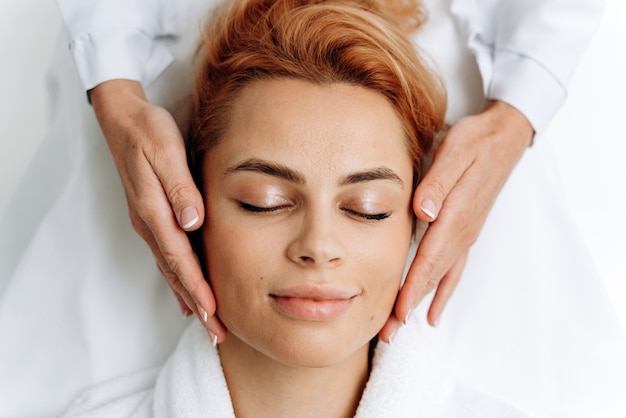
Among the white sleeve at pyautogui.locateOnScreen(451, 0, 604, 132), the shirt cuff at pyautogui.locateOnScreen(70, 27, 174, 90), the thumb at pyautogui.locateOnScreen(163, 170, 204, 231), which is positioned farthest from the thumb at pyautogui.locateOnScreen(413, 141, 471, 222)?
the shirt cuff at pyautogui.locateOnScreen(70, 27, 174, 90)

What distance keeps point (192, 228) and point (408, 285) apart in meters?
0.43

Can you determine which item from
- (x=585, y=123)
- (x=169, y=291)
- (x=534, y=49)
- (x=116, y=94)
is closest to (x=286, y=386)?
(x=169, y=291)

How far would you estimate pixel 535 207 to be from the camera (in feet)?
6.69

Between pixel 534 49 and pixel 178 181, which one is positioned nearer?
pixel 178 181

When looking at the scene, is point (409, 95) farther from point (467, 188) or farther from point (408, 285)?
point (408, 285)

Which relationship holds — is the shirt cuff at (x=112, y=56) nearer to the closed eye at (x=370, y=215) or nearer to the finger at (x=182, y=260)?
the finger at (x=182, y=260)

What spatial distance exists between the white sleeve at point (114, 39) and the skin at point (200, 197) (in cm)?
4

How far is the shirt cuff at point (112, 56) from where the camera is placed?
6.02 feet

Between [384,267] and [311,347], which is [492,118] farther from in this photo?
[311,347]

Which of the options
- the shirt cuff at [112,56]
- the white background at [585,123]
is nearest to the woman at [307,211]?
the shirt cuff at [112,56]

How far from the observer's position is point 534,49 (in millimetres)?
1884

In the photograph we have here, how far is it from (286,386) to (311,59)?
2.10ft

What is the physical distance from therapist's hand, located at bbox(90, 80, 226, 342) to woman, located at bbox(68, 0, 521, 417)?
0.12ft

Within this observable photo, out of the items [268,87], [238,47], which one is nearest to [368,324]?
[268,87]
